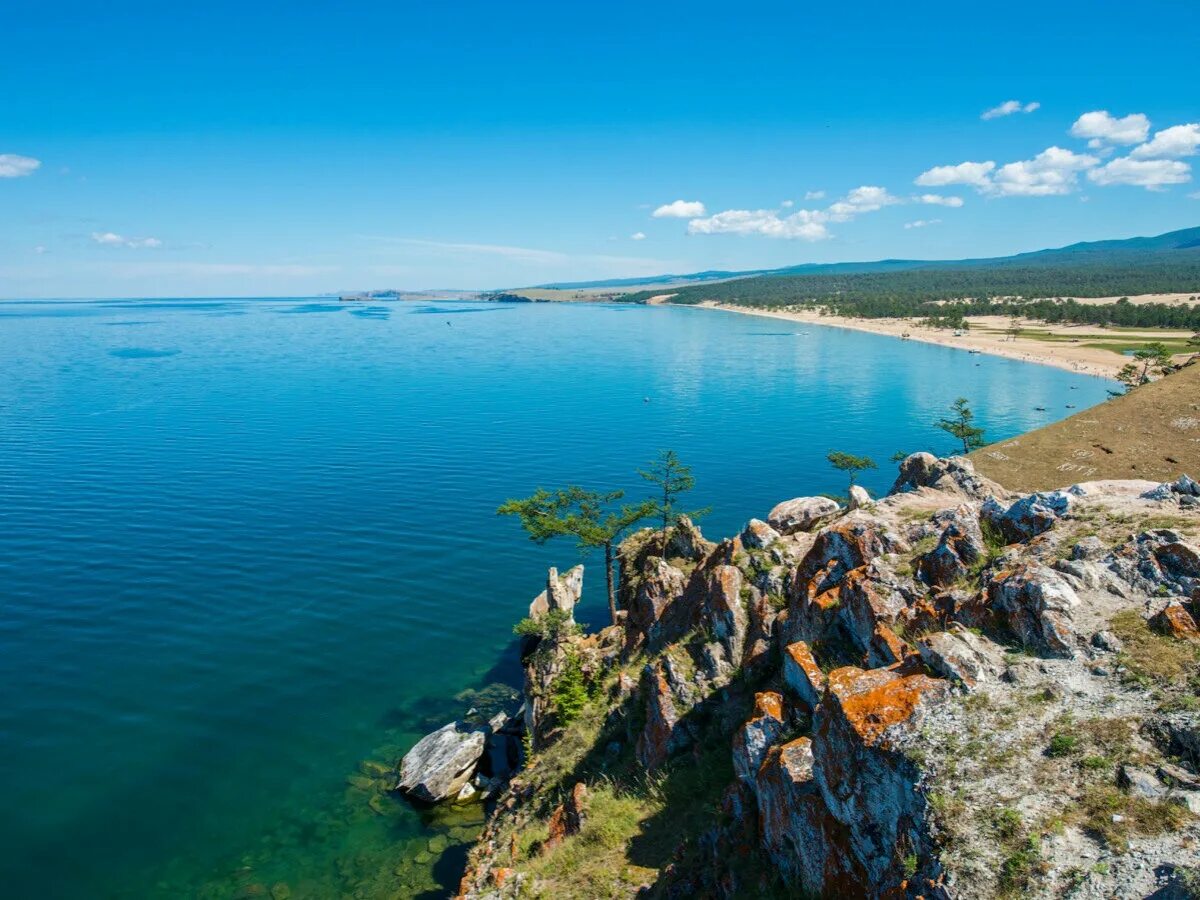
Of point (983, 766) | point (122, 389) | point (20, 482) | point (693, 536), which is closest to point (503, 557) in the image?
point (693, 536)

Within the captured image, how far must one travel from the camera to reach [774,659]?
72.2 ft

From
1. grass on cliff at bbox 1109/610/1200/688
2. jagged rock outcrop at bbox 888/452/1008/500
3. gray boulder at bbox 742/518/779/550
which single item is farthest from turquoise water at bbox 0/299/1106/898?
grass on cliff at bbox 1109/610/1200/688

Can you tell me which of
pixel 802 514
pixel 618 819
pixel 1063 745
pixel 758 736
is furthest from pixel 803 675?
pixel 802 514

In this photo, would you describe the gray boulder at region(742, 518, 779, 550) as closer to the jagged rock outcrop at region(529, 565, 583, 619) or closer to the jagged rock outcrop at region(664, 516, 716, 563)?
the jagged rock outcrop at region(664, 516, 716, 563)

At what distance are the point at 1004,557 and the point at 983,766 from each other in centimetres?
760

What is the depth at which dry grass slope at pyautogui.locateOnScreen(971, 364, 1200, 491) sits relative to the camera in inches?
1759

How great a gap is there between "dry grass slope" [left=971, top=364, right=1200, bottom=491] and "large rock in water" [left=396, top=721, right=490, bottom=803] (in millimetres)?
36919

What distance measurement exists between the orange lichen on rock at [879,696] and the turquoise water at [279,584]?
20033 millimetres

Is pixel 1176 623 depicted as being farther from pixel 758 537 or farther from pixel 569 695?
pixel 569 695

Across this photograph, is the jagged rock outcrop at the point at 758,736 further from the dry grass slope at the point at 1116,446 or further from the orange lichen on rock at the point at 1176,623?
the dry grass slope at the point at 1116,446

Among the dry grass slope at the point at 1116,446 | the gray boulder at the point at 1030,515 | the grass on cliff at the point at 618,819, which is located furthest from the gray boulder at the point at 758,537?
the dry grass slope at the point at 1116,446

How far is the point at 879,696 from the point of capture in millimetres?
13250

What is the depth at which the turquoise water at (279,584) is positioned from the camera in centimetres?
2833

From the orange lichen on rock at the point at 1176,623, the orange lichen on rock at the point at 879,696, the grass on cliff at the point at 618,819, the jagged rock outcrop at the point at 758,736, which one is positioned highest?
the orange lichen on rock at the point at 1176,623
